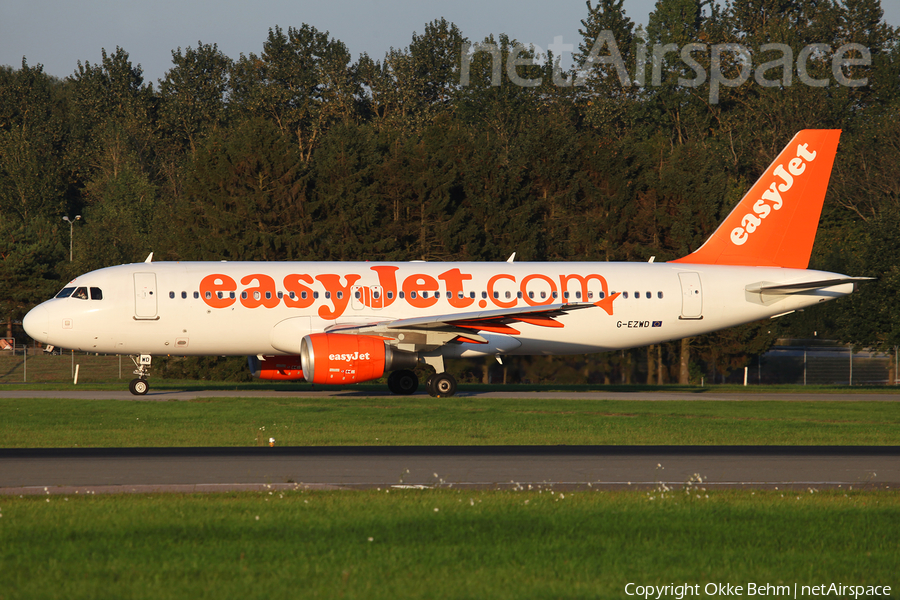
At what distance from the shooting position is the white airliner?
27.0 m

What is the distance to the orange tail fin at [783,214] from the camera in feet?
102

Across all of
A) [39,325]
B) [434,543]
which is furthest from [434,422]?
[39,325]

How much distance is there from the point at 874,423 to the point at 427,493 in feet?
44.7

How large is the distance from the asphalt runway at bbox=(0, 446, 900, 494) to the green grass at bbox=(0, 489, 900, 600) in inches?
38.5

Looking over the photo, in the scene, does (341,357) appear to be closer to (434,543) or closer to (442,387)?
(442,387)

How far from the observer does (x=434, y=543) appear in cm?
871

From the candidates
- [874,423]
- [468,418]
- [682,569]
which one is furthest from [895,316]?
[682,569]

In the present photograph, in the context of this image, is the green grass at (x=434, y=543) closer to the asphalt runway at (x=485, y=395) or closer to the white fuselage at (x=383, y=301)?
the asphalt runway at (x=485, y=395)

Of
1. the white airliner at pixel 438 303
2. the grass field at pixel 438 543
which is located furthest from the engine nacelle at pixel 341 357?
the grass field at pixel 438 543

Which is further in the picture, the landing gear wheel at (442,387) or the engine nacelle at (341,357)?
the landing gear wheel at (442,387)

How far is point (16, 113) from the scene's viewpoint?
3861 inches

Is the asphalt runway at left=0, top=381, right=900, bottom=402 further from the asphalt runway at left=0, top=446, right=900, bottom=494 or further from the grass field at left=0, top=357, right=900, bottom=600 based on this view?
the grass field at left=0, top=357, right=900, bottom=600

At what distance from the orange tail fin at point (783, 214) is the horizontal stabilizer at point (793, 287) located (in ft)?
4.64

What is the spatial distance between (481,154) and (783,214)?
27.0m
